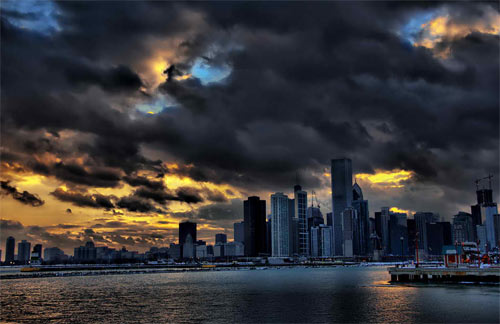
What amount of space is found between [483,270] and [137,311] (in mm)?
81934

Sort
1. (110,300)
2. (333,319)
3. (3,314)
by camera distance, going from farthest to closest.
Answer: (110,300) → (3,314) → (333,319)

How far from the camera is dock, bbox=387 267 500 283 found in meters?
107

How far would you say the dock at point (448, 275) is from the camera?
10744cm

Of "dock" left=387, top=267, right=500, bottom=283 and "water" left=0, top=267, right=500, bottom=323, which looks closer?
"water" left=0, top=267, right=500, bottom=323

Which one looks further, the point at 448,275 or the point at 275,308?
the point at 448,275

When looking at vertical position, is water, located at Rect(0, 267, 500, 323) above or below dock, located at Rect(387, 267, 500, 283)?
below

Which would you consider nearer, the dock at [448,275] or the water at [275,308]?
the water at [275,308]

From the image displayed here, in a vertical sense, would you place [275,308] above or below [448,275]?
below

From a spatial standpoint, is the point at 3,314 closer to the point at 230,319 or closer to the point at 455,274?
the point at 230,319

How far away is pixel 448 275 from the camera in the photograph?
119250 mm

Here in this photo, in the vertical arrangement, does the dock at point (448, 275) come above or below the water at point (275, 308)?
above

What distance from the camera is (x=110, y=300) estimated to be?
101375 millimetres

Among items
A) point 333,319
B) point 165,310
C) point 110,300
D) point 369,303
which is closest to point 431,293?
point 369,303

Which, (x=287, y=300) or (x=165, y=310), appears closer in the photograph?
(x=165, y=310)
